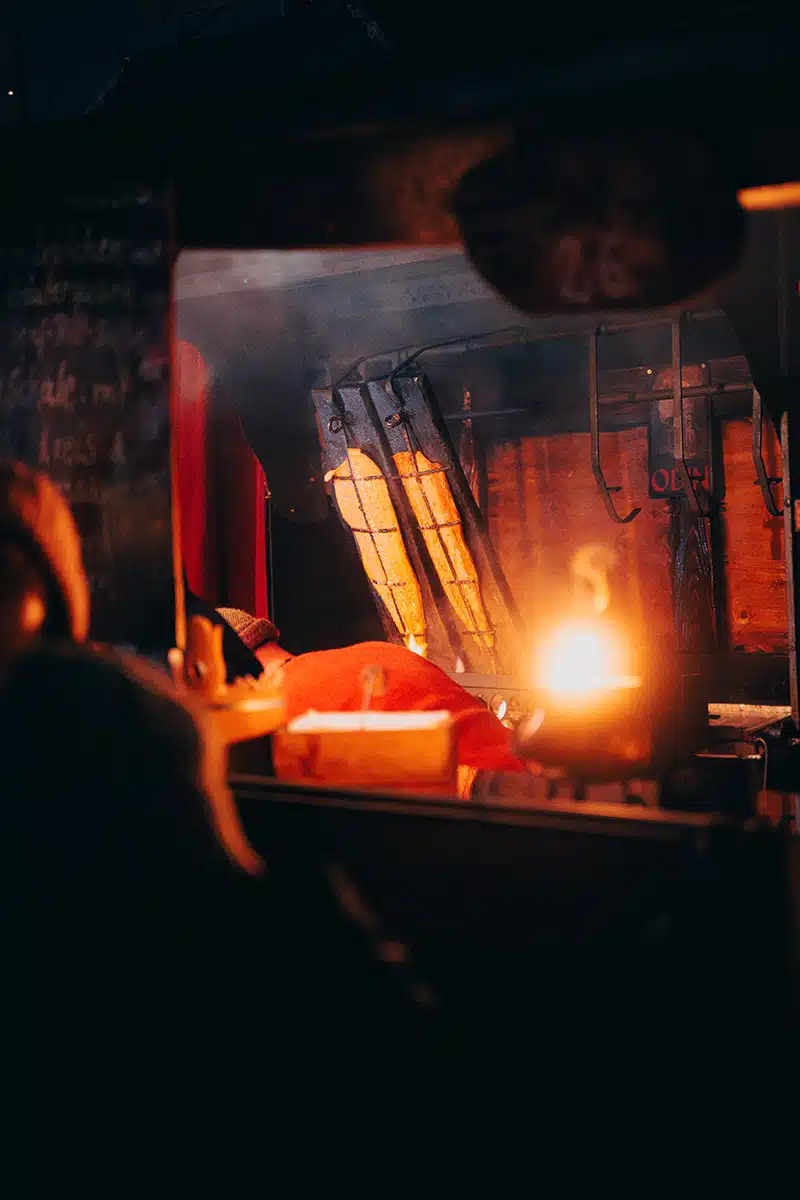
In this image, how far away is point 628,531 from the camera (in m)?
7.80

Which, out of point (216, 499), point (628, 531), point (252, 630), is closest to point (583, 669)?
point (252, 630)

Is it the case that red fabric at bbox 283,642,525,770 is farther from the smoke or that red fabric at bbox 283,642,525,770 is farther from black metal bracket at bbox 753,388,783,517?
the smoke

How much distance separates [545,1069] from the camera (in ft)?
6.31

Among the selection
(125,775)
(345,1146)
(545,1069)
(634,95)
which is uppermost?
(634,95)

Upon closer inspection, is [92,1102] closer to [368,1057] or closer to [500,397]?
[368,1057]

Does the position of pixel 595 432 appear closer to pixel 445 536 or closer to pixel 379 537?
pixel 445 536

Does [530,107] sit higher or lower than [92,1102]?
higher

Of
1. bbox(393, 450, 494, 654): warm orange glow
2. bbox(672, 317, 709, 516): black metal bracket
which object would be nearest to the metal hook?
Result: bbox(672, 317, 709, 516): black metal bracket

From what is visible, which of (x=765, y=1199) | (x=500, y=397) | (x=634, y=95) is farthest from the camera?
(x=500, y=397)

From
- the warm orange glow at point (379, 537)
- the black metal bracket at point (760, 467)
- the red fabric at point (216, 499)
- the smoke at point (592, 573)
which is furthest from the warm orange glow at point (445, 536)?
the black metal bracket at point (760, 467)

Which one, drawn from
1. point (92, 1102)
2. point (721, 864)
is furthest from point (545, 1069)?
point (92, 1102)

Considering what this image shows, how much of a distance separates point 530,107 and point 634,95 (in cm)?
26

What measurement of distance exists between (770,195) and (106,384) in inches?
81.0

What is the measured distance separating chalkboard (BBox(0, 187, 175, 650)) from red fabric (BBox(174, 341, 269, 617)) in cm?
531
